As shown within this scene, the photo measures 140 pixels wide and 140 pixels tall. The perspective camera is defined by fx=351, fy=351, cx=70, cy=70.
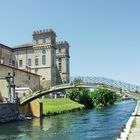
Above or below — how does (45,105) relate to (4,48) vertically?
below

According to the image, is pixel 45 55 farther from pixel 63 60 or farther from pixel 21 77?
pixel 21 77

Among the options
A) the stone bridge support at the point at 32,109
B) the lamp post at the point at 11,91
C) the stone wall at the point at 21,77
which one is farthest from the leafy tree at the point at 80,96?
the lamp post at the point at 11,91

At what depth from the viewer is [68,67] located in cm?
10656

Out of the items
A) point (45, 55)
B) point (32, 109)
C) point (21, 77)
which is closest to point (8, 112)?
point (32, 109)

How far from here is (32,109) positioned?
5612cm

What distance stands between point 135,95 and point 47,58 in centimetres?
4857

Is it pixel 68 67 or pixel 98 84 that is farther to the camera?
pixel 68 67

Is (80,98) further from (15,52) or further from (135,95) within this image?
(135,95)

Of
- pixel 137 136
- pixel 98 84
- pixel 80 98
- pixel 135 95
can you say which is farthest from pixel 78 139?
pixel 80 98

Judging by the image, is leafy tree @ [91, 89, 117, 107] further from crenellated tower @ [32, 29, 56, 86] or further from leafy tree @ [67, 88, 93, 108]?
crenellated tower @ [32, 29, 56, 86]

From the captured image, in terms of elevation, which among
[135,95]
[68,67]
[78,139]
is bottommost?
[78,139]

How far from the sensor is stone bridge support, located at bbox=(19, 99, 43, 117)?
54.5 metres

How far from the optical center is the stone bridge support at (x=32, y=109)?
179ft

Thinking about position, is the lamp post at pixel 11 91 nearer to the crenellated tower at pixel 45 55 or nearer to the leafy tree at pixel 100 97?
the crenellated tower at pixel 45 55
